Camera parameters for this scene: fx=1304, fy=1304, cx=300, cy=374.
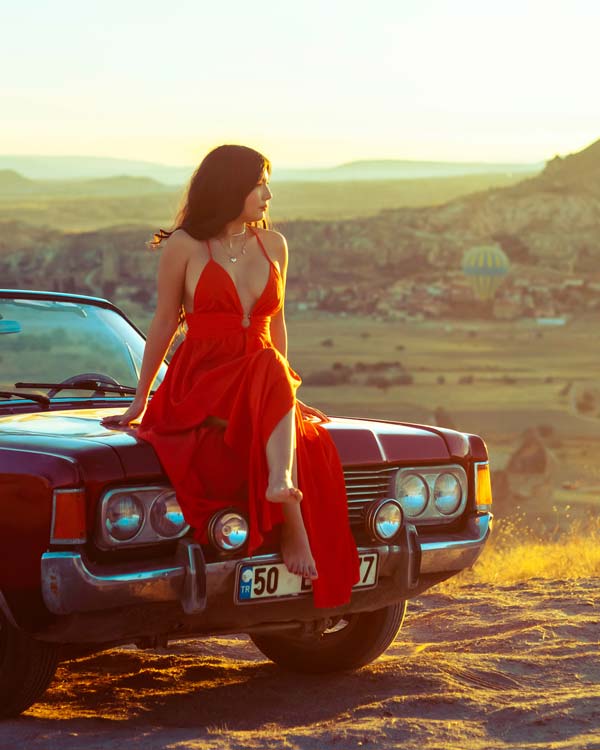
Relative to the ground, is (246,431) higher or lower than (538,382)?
higher

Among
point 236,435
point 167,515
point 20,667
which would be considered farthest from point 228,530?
point 20,667

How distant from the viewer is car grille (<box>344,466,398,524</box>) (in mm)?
5012

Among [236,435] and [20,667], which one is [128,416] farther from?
[20,667]

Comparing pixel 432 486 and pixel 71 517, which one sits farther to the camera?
pixel 432 486

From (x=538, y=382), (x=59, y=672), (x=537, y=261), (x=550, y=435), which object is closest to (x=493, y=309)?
(x=537, y=261)

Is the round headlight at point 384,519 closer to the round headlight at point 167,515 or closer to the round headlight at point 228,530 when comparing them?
the round headlight at point 228,530

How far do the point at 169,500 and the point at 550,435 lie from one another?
86.6 meters

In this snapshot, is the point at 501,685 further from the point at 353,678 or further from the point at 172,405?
the point at 172,405

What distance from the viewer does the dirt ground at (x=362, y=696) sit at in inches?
183

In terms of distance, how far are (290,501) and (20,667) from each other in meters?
1.14

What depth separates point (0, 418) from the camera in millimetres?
5312

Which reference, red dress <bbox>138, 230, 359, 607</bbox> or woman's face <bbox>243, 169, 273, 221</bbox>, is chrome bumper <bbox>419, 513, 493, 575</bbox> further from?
woman's face <bbox>243, 169, 273, 221</bbox>

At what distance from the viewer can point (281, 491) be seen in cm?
459

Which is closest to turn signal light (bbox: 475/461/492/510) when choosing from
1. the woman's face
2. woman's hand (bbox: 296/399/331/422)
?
woman's hand (bbox: 296/399/331/422)
